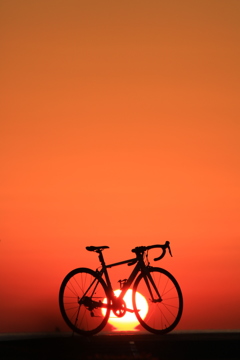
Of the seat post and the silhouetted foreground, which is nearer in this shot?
the silhouetted foreground

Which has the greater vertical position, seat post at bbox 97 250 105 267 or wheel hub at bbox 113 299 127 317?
seat post at bbox 97 250 105 267

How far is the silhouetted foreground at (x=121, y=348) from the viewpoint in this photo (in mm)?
8688

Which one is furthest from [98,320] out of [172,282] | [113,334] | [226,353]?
[226,353]

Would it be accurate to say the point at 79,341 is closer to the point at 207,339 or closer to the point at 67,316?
the point at 67,316

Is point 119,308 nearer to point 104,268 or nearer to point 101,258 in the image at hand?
point 104,268

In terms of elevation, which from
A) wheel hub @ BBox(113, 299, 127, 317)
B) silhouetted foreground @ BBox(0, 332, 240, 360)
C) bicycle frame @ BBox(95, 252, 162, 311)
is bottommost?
silhouetted foreground @ BBox(0, 332, 240, 360)

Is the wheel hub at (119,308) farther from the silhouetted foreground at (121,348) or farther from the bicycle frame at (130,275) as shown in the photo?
the silhouetted foreground at (121,348)

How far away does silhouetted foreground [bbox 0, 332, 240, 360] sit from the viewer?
8688 mm

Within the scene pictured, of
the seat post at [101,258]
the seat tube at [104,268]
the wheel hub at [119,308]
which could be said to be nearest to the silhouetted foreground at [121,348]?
the wheel hub at [119,308]

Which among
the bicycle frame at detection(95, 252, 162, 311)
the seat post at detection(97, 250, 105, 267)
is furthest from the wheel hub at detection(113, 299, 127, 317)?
the seat post at detection(97, 250, 105, 267)

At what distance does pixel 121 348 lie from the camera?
924 cm

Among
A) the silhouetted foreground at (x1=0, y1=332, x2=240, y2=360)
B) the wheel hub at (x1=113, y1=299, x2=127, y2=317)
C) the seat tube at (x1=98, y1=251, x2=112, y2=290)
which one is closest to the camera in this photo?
the silhouetted foreground at (x1=0, y1=332, x2=240, y2=360)

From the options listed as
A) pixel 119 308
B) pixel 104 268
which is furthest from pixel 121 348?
pixel 104 268

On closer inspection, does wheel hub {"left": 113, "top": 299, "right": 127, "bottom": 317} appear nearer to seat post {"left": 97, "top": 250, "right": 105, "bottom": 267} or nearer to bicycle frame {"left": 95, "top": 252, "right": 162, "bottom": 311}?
bicycle frame {"left": 95, "top": 252, "right": 162, "bottom": 311}
